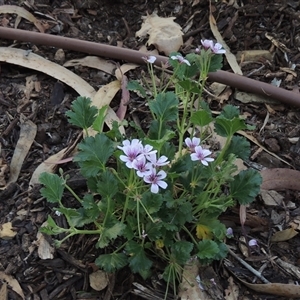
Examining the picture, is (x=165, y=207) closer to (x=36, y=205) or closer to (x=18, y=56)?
(x=36, y=205)

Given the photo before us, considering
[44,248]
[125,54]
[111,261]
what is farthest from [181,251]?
[125,54]

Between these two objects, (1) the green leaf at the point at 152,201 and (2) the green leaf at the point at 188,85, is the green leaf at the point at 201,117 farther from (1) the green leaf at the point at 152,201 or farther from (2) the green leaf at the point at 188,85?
(1) the green leaf at the point at 152,201

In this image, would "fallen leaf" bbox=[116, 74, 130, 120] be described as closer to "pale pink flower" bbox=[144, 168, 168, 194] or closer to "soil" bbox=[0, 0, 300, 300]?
"soil" bbox=[0, 0, 300, 300]

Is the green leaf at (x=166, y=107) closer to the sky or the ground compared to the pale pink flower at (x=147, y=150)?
closer to the ground

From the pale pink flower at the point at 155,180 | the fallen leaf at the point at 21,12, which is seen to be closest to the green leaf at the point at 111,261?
the pale pink flower at the point at 155,180

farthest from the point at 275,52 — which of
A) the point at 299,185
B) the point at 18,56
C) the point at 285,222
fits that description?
the point at 18,56
